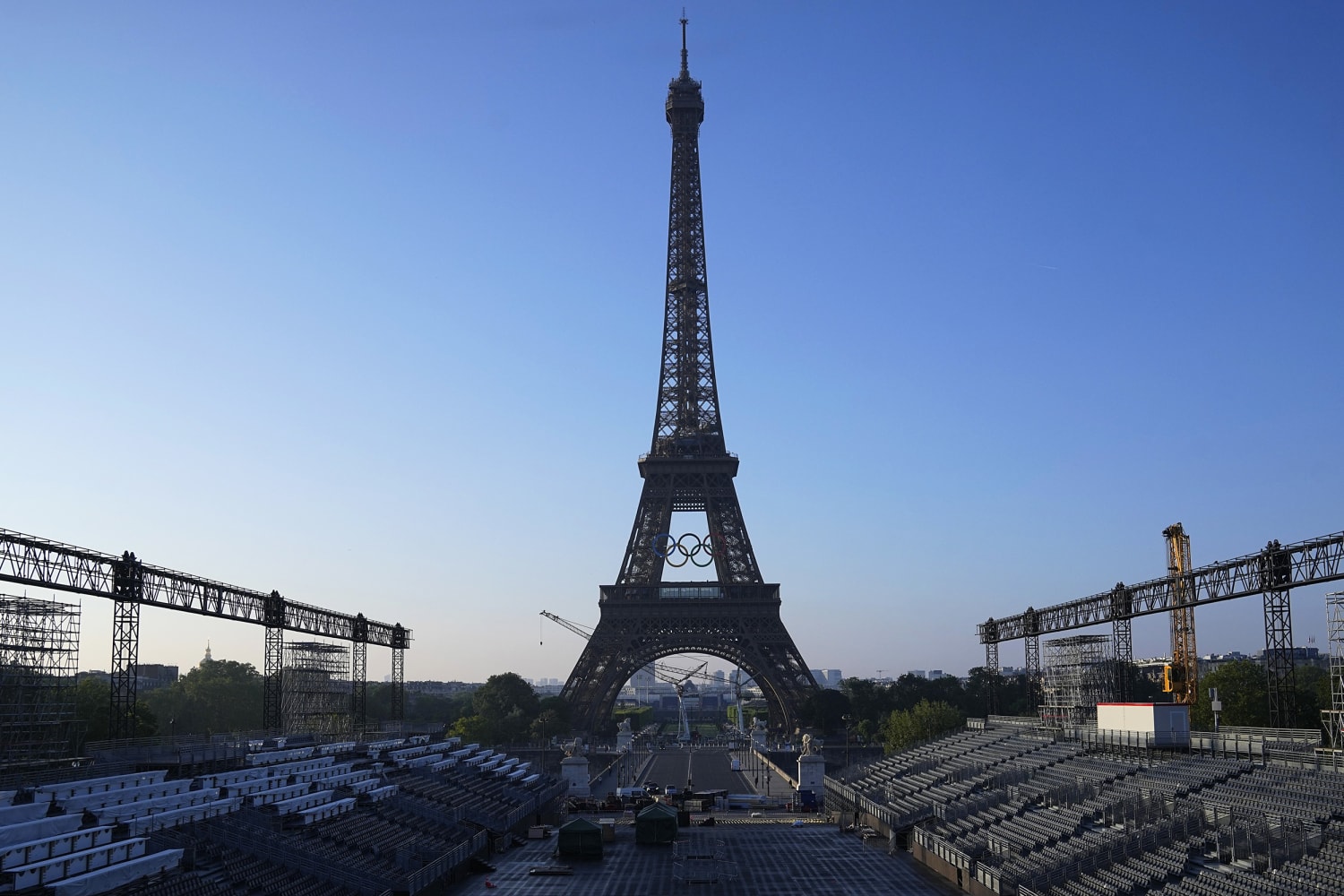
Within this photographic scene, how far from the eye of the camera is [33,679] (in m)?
54.7

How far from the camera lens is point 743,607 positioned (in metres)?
101

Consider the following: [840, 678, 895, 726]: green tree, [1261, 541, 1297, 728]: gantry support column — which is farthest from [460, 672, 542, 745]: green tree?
[1261, 541, 1297, 728]: gantry support column

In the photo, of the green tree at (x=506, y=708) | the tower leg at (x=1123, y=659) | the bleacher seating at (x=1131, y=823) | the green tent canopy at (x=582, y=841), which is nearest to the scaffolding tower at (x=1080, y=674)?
the tower leg at (x=1123, y=659)

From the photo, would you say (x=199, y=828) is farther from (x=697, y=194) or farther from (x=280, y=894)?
(x=697, y=194)

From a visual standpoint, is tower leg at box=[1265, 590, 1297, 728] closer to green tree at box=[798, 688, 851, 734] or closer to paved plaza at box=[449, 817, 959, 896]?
paved plaza at box=[449, 817, 959, 896]

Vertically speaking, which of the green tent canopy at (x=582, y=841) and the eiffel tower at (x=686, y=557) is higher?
the eiffel tower at (x=686, y=557)

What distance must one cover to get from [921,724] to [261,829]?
63.6 metres

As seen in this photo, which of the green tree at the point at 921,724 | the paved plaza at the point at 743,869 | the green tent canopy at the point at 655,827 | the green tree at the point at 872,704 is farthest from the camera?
the green tree at the point at 872,704

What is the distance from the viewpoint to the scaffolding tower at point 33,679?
50.6m

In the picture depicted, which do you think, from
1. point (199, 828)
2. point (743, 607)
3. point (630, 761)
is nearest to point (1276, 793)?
point (199, 828)

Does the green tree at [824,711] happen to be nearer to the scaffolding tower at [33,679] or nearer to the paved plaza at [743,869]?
the paved plaza at [743,869]

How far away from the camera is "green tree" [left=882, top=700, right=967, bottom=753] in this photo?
288 ft

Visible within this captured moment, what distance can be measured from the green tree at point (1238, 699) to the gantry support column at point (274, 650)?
5611 cm

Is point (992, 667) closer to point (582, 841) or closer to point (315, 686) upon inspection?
point (582, 841)
